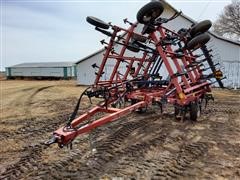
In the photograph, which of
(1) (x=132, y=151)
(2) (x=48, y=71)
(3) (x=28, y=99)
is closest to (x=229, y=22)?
(2) (x=48, y=71)

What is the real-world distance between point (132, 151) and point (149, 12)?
119 inches

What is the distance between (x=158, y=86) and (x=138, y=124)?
5.93 ft

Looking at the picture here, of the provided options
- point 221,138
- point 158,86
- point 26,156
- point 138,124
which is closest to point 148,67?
point 158,86

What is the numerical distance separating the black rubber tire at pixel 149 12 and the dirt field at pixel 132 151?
8.01ft

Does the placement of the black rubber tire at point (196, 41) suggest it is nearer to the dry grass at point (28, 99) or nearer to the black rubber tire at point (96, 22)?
the black rubber tire at point (96, 22)

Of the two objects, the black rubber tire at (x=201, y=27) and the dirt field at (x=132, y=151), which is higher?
the black rubber tire at (x=201, y=27)

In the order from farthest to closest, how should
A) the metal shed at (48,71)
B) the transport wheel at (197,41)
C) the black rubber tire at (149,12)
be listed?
the metal shed at (48,71) < the transport wheel at (197,41) < the black rubber tire at (149,12)

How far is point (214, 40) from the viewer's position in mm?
18047

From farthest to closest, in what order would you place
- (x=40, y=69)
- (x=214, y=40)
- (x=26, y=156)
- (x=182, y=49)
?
(x=40, y=69) → (x=214, y=40) → (x=182, y=49) → (x=26, y=156)

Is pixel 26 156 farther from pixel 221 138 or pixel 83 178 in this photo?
pixel 221 138

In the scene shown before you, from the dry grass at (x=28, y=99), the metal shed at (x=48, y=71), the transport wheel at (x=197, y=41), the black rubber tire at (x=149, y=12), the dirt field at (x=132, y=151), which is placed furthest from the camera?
the metal shed at (x=48, y=71)

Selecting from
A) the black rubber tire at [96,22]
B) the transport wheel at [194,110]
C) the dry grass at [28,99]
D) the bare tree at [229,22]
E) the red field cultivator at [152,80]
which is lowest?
the dry grass at [28,99]

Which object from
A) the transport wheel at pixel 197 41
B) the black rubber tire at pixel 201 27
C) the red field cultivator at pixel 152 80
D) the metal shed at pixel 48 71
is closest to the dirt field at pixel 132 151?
the red field cultivator at pixel 152 80

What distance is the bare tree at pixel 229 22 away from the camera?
38.5 meters
